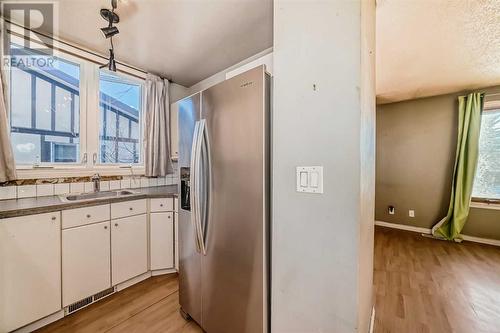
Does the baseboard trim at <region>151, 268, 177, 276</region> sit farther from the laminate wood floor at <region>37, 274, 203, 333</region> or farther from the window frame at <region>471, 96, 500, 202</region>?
the window frame at <region>471, 96, 500, 202</region>

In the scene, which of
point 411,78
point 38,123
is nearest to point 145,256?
point 38,123

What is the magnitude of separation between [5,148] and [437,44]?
3.95 meters

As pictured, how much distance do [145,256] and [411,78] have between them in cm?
398

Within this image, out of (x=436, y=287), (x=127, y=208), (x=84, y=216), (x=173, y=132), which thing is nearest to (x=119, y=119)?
(x=173, y=132)

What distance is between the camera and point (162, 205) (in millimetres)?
2232

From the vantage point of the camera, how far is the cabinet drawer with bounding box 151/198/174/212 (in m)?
2.20

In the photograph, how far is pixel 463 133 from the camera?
10.3ft

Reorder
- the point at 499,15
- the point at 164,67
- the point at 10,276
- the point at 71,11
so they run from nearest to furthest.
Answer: the point at 10,276
the point at 499,15
the point at 71,11
the point at 164,67

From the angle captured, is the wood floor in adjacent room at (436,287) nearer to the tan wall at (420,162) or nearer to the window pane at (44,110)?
the tan wall at (420,162)

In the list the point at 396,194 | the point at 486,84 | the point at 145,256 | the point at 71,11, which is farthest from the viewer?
the point at 396,194

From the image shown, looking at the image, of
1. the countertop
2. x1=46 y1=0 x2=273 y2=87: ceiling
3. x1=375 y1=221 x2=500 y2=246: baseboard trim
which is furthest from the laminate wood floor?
x1=375 y1=221 x2=500 y2=246: baseboard trim

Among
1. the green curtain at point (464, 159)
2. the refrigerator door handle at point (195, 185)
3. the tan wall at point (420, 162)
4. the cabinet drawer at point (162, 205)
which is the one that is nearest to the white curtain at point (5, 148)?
the cabinet drawer at point (162, 205)

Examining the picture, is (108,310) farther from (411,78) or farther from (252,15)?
(411,78)

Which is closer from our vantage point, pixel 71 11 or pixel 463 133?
pixel 71 11
